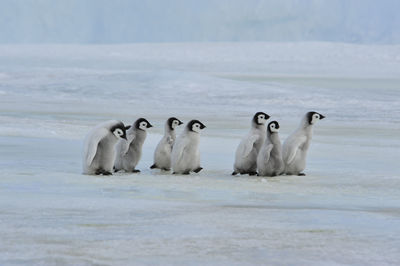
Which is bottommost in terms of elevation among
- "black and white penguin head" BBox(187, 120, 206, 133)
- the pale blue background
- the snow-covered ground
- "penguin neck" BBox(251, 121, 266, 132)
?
the snow-covered ground

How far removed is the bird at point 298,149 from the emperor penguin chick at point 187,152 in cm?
57

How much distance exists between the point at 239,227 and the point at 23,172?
206cm

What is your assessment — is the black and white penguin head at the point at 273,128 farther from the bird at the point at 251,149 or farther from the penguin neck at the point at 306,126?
the penguin neck at the point at 306,126

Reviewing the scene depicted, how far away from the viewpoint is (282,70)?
2127cm

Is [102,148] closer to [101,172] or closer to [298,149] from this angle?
[101,172]

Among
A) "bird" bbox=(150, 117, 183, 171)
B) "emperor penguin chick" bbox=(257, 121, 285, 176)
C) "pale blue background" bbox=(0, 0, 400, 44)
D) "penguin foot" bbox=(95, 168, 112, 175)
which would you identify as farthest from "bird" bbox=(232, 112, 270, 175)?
"pale blue background" bbox=(0, 0, 400, 44)

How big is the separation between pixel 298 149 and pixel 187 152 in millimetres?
713

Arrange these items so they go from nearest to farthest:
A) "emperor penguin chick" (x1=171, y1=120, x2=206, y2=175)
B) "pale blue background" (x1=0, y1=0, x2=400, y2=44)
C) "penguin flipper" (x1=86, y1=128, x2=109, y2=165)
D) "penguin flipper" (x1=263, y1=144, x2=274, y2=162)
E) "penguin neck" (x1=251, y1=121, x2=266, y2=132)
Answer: "penguin flipper" (x1=86, y1=128, x2=109, y2=165) < "penguin flipper" (x1=263, y1=144, x2=274, y2=162) < "emperor penguin chick" (x1=171, y1=120, x2=206, y2=175) < "penguin neck" (x1=251, y1=121, x2=266, y2=132) < "pale blue background" (x1=0, y1=0, x2=400, y2=44)

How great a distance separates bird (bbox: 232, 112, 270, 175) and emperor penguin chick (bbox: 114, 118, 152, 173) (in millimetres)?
660

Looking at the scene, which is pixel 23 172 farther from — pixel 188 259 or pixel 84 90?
pixel 84 90

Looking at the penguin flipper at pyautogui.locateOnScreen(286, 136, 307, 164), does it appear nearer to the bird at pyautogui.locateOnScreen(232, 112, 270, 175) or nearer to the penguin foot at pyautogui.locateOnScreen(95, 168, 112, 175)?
the bird at pyautogui.locateOnScreen(232, 112, 270, 175)

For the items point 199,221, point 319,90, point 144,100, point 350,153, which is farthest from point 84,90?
point 199,221

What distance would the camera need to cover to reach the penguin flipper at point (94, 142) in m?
4.79

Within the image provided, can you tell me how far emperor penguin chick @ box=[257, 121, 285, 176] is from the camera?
16.2ft
